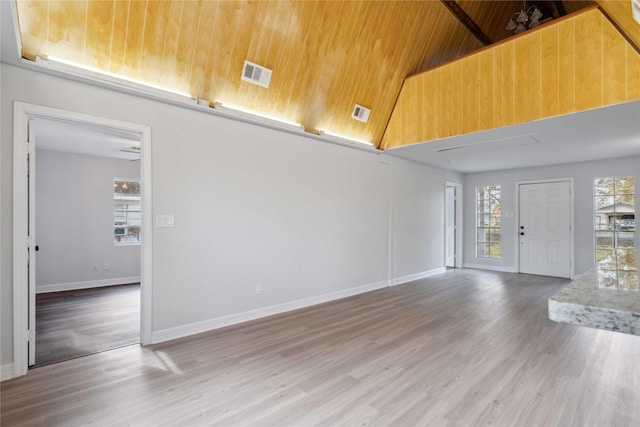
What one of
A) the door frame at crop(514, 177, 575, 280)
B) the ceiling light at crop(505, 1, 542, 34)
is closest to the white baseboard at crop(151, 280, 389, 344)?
the door frame at crop(514, 177, 575, 280)

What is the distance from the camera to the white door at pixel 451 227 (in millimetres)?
8094

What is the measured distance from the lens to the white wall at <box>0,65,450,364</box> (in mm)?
2930

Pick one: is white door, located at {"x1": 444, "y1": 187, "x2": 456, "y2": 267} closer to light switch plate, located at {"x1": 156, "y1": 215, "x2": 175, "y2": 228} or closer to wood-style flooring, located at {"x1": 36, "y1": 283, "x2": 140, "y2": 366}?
light switch plate, located at {"x1": 156, "y1": 215, "x2": 175, "y2": 228}

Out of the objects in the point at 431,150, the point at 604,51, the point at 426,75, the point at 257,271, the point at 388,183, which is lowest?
the point at 257,271

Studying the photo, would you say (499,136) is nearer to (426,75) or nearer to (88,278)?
(426,75)

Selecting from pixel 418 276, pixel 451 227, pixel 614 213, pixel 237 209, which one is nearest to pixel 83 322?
pixel 237 209

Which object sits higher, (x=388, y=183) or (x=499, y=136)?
(x=499, y=136)

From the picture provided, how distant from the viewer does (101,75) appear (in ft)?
9.46

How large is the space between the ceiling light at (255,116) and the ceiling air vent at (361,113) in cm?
104

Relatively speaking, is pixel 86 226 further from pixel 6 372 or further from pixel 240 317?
pixel 240 317

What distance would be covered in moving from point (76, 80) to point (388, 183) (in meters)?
4.75

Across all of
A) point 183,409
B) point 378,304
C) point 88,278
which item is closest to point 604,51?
point 378,304

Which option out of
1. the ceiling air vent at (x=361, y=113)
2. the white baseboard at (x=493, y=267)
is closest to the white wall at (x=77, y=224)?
the ceiling air vent at (x=361, y=113)

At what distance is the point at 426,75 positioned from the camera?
15.8 feet
